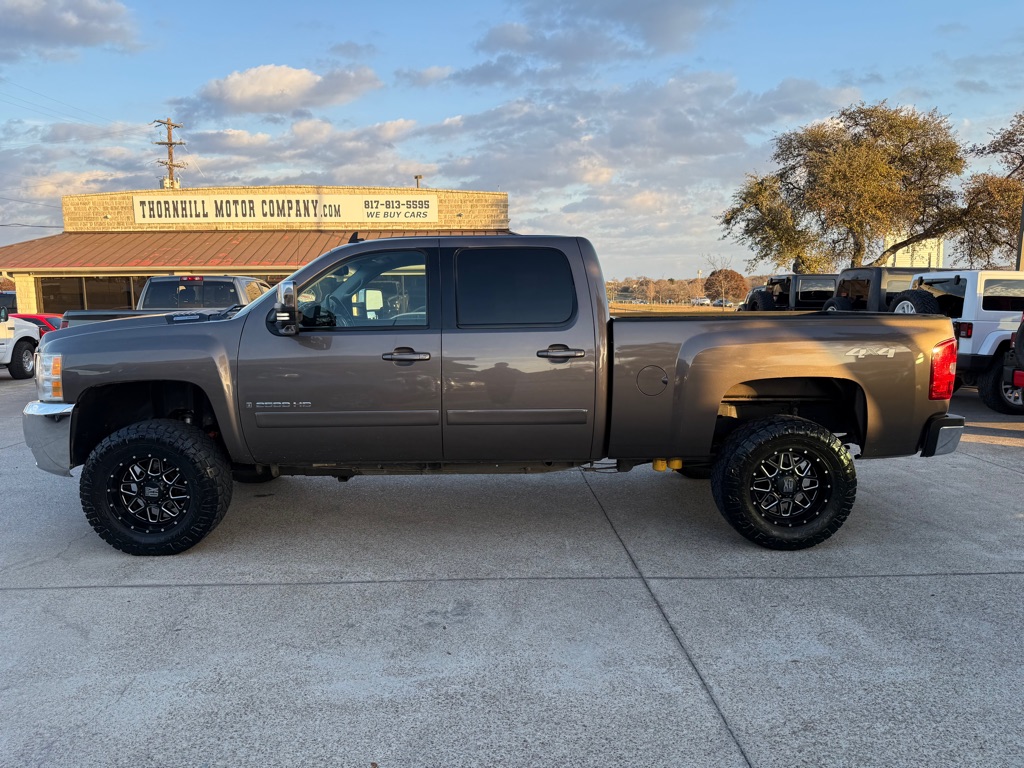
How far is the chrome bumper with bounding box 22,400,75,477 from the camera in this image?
4.67 meters

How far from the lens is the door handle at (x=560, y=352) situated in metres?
4.57

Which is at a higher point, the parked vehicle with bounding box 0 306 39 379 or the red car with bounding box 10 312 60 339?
the red car with bounding box 10 312 60 339

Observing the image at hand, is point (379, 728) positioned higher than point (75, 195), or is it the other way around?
point (75, 195)

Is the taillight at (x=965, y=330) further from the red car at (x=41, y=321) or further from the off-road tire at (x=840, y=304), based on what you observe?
the red car at (x=41, y=321)

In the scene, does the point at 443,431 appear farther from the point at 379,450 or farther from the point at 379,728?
the point at 379,728

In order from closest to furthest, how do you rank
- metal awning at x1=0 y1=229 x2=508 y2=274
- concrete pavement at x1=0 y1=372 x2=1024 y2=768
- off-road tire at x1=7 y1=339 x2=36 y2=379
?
concrete pavement at x1=0 y1=372 x2=1024 y2=768 → off-road tire at x1=7 y1=339 x2=36 y2=379 → metal awning at x1=0 y1=229 x2=508 y2=274

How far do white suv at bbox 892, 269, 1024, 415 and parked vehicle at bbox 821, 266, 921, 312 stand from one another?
213 cm

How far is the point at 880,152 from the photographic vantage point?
74.2 ft

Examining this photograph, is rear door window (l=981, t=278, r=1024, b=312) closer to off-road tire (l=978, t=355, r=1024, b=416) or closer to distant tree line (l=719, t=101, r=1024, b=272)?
off-road tire (l=978, t=355, r=1024, b=416)

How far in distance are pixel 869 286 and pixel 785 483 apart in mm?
9675

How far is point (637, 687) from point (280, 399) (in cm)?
275

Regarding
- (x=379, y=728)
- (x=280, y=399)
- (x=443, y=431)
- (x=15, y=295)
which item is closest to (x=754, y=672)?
(x=379, y=728)

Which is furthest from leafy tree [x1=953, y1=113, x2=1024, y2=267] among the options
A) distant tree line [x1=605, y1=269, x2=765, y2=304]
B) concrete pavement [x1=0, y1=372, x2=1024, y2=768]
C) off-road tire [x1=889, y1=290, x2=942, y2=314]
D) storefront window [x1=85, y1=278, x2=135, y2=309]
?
distant tree line [x1=605, y1=269, x2=765, y2=304]

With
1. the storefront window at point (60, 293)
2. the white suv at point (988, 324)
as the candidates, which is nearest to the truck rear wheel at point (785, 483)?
the white suv at point (988, 324)
